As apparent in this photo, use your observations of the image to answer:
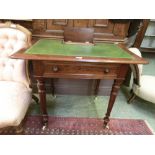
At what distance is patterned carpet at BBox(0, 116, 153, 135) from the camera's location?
1.69 meters

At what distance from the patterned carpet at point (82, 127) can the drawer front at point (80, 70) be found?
2.14ft

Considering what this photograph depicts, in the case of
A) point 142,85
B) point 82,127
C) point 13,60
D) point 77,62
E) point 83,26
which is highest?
point 83,26

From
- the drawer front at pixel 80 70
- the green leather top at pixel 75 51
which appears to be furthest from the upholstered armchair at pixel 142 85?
the drawer front at pixel 80 70

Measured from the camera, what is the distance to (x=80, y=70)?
54.1 inches

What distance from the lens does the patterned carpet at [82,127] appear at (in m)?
1.69

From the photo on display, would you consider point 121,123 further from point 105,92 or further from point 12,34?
point 12,34

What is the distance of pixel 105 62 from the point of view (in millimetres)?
1276

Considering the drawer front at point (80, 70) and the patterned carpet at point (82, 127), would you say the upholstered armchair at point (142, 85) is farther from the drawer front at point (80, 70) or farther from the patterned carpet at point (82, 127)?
the drawer front at point (80, 70)

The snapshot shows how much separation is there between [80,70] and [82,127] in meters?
0.71

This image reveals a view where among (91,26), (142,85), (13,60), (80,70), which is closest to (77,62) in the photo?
(80,70)

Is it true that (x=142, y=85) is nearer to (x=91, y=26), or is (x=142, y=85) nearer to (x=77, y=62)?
(x=91, y=26)
